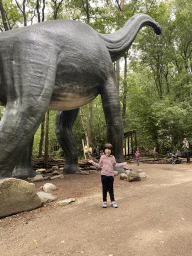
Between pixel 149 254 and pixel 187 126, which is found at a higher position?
pixel 187 126

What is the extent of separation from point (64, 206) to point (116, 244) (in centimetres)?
124

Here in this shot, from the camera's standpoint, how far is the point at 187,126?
38.0ft

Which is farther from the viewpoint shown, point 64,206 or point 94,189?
point 94,189

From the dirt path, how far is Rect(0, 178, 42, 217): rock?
0.27 ft

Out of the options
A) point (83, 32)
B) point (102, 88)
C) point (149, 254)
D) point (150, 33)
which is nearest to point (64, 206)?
point (149, 254)

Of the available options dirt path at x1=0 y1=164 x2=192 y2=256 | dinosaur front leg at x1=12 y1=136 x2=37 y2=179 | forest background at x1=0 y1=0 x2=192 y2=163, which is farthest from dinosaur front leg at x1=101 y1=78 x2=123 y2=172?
forest background at x1=0 y1=0 x2=192 y2=163

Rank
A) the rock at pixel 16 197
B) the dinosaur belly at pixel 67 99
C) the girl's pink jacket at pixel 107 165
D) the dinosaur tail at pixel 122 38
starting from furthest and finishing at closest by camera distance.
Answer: the dinosaur tail at pixel 122 38
the dinosaur belly at pixel 67 99
the girl's pink jacket at pixel 107 165
the rock at pixel 16 197

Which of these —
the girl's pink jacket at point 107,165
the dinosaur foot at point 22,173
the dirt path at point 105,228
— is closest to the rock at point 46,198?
the dirt path at point 105,228

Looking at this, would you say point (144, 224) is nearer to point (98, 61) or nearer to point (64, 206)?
point (64, 206)

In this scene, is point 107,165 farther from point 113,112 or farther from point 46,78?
point 113,112

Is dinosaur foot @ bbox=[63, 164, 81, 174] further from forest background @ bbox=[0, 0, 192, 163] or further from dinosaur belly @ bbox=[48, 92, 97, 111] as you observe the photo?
forest background @ bbox=[0, 0, 192, 163]

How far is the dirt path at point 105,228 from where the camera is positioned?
157cm

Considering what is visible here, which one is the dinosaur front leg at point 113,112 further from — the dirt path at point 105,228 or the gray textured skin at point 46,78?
the dirt path at point 105,228

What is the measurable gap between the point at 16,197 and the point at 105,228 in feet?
3.90
